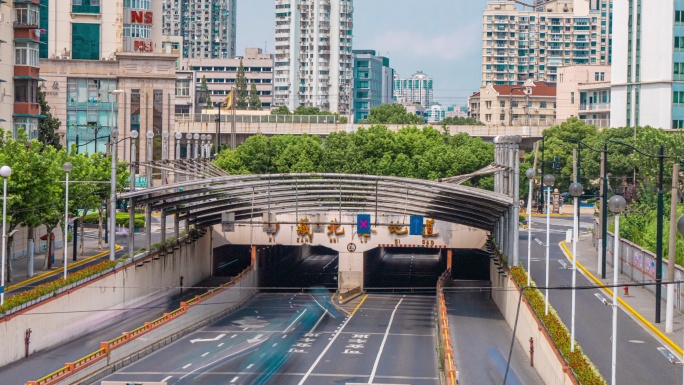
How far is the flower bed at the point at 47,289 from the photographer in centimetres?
4794

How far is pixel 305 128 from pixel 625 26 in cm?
4378

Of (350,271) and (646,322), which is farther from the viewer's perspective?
(350,271)


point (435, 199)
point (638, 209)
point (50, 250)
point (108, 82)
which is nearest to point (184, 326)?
point (50, 250)

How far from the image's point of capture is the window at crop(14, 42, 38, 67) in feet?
269

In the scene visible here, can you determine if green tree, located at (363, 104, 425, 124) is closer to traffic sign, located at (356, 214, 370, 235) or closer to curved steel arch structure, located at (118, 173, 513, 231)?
curved steel arch structure, located at (118, 173, 513, 231)

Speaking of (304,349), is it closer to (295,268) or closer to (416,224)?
(416,224)

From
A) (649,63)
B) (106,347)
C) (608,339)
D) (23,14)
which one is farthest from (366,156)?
(106,347)

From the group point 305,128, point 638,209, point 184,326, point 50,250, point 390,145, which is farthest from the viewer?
point 305,128

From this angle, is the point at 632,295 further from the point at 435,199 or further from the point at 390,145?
the point at 390,145

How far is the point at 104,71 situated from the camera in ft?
411

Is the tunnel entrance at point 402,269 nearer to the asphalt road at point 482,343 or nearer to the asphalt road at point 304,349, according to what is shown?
the asphalt road at point 482,343

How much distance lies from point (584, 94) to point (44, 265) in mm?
108228

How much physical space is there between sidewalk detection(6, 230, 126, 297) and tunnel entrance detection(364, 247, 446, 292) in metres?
19.7

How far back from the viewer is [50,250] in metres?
70.0
